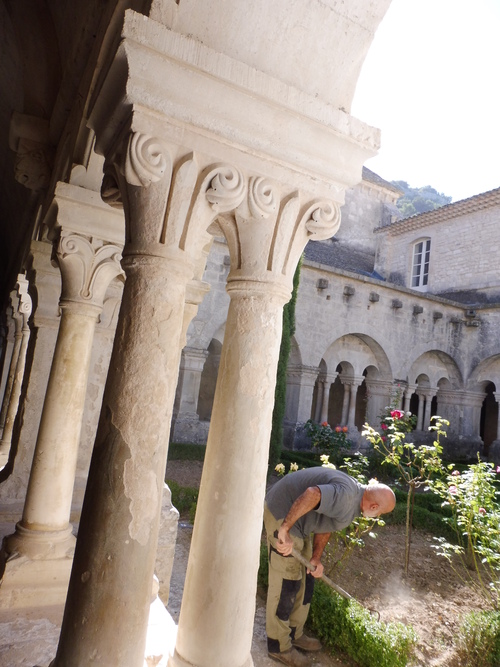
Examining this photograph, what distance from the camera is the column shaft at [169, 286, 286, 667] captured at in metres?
1.67

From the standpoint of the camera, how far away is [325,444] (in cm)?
1029

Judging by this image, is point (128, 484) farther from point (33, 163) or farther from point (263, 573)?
point (263, 573)

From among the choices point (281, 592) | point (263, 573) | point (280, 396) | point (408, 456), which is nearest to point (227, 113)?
point (281, 592)

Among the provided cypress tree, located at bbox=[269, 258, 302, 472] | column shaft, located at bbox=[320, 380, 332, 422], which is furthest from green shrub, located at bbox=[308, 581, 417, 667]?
column shaft, located at bbox=[320, 380, 332, 422]

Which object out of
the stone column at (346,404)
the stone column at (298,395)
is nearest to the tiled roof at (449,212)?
the stone column at (346,404)

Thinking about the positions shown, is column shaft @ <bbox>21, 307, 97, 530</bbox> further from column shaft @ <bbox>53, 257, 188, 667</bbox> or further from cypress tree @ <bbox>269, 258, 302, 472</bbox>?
cypress tree @ <bbox>269, 258, 302, 472</bbox>

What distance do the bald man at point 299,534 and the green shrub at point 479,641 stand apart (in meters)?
1.06

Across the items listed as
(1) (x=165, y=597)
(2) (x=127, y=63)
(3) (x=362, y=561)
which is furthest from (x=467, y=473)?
(2) (x=127, y=63)

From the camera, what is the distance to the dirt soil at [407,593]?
379 cm

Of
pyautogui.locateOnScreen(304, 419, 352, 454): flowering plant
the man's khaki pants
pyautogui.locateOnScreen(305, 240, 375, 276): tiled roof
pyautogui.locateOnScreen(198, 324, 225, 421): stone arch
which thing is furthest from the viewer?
pyautogui.locateOnScreen(305, 240, 375, 276): tiled roof

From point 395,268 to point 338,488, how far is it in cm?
1624

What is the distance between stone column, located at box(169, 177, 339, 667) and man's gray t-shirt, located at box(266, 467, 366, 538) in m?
1.73

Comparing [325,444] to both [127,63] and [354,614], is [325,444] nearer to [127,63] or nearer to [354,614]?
[354,614]

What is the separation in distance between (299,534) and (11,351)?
6.30m
